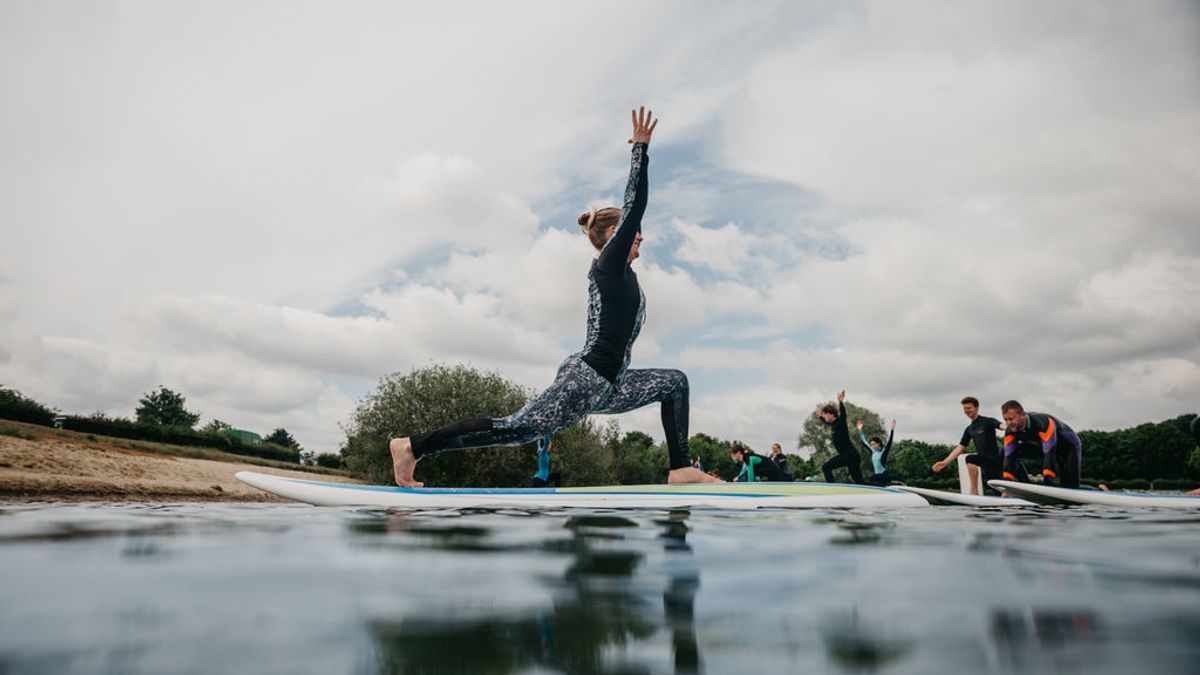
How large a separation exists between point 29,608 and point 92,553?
100 centimetres

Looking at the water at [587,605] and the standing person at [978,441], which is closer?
the water at [587,605]

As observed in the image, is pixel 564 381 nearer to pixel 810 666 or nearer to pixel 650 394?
pixel 650 394

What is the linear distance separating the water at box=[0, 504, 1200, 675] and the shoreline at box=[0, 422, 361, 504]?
13.8 m

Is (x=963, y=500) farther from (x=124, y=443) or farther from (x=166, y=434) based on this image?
(x=166, y=434)

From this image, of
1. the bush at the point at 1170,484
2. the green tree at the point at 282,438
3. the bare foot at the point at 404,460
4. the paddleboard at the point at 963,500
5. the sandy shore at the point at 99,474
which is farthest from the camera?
the green tree at the point at 282,438

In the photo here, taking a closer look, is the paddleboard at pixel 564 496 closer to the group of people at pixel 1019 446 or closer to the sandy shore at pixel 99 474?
the group of people at pixel 1019 446

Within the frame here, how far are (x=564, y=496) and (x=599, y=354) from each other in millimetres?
1324

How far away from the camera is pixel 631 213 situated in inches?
217

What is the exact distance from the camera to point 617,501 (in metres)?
5.84

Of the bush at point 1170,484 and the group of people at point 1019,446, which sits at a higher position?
the group of people at point 1019,446

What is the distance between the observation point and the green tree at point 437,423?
30141 millimetres

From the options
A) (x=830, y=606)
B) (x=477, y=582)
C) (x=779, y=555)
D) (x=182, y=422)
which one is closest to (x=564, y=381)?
(x=779, y=555)

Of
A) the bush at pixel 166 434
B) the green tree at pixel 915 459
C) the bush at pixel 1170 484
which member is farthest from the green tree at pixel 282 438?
the bush at pixel 1170 484

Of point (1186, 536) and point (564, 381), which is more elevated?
point (564, 381)
